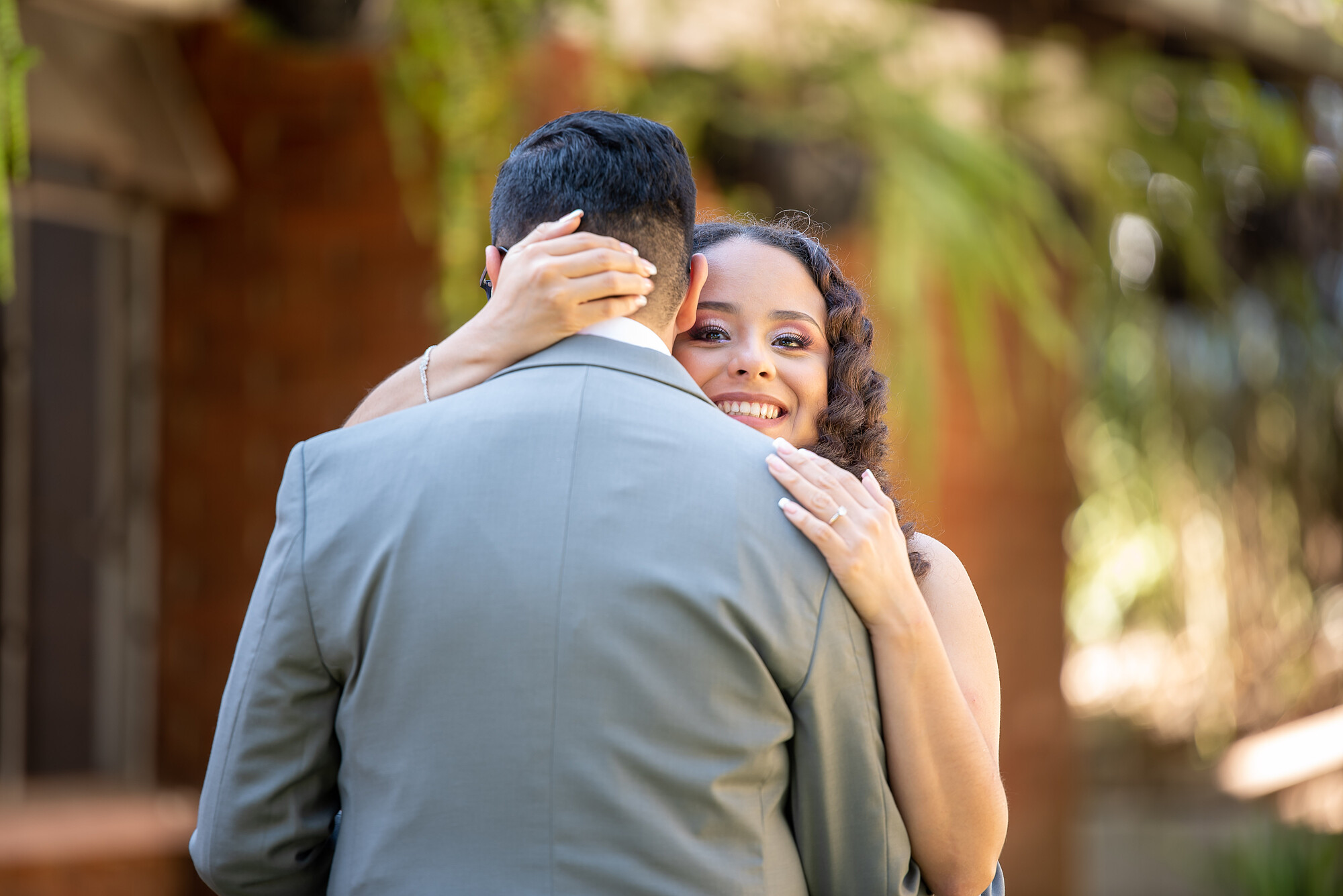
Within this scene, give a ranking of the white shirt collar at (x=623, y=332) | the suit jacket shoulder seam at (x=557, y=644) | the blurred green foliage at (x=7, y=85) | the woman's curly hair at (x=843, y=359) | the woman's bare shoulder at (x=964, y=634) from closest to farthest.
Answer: the suit jacket shoulder seam at (x=557, y=644) → the white shirt collar at (x=623, y=332) → the woman's bare shoulder at (x=964, y=634) → the woman's curly hair at (x=843, y=359) → the blurred green foliage at (x=7, y=85)

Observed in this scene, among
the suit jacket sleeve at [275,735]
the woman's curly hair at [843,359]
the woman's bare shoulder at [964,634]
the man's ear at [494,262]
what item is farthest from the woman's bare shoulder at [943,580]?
the suit jacket sleeve at [275,735]

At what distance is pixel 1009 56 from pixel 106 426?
376 centimetres

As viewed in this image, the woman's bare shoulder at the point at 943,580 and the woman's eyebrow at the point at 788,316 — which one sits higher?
the woman's eyebrow at the point at 788,316

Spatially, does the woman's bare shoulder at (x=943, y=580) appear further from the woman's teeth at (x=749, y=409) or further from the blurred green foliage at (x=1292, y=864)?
the blurred green foliage at (x=1292, y=864)

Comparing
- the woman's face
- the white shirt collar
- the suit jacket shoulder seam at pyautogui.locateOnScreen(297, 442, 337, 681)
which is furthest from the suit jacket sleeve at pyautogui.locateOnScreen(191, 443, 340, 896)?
the woman's face

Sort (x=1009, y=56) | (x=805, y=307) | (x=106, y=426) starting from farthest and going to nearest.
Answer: (x=1009, y=56) < (x=106, y=426) < (x=805, y=307)

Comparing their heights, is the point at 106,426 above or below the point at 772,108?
below

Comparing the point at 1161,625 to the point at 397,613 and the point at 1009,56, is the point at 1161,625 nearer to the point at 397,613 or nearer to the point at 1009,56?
the point at 1009,56

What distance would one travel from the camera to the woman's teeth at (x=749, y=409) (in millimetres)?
2246

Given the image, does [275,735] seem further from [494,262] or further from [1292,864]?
[1292,864]

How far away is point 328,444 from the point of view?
1692mm

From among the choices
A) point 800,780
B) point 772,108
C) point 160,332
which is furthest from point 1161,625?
point 800,780

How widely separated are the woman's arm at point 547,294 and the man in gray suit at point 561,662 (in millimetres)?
42

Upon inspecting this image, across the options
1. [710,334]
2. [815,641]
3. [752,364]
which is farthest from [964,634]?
[710,334]
